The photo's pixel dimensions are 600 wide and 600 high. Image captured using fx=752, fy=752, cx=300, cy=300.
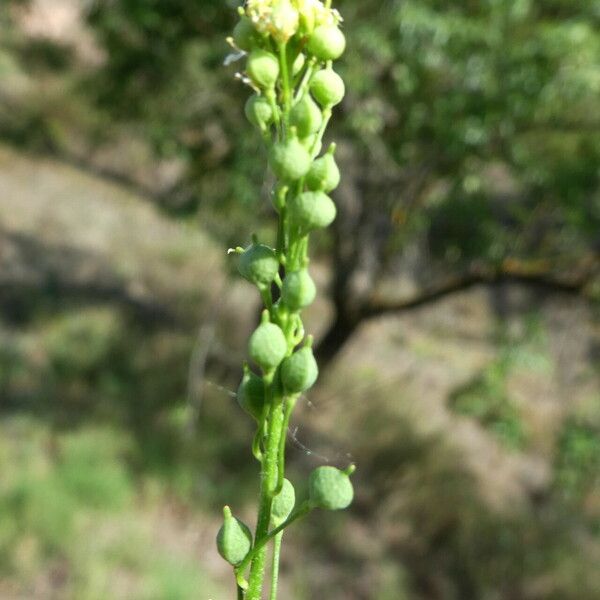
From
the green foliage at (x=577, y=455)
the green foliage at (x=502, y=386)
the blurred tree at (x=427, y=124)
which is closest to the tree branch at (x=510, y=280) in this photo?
the blurred tree at (x=427, y=124)

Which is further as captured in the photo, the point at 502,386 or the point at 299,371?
the point at 502,386

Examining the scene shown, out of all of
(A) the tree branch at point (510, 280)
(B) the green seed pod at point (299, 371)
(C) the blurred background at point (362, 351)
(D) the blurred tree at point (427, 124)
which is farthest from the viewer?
(A) the tree branch at point (510, 280)

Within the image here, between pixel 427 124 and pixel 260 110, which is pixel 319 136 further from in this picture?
pixel 427 124

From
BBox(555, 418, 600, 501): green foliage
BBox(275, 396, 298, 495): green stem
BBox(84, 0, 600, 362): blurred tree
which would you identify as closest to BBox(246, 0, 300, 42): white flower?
BBox(275, 396, 298, 495): green stem

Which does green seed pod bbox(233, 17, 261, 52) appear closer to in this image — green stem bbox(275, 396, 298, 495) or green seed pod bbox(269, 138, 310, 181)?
green seed pod bbox(269, 138, 310, 181)

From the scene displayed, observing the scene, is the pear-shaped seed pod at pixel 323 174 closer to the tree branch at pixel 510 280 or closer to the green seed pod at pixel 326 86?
the green seed pod at pixel 326 86

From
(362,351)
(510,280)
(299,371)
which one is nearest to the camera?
(299,371)

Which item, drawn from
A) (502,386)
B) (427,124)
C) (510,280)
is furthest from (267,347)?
(502,386)
